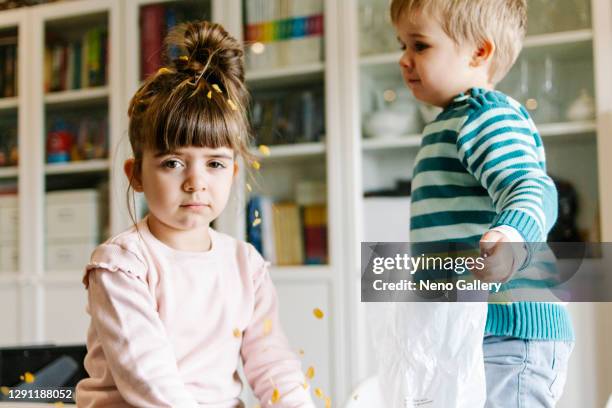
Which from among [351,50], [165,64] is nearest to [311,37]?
[351,50]

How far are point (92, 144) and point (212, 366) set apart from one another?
1.25 m

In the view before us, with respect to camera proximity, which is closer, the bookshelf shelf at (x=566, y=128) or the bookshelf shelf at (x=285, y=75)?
the bookshelf shelf at (x=566, y=128)

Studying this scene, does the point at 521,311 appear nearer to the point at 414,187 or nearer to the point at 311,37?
the point at 414,187

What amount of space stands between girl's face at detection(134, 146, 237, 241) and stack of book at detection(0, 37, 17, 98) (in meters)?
1.36

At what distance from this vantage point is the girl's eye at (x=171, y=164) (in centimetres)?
56

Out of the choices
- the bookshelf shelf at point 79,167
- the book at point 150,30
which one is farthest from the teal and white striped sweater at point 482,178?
the bookshelf shelf at point 79,167

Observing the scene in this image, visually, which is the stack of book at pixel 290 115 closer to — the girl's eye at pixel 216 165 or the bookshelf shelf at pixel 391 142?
the bookshelf shelf at pixel 391 142

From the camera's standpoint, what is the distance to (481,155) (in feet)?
1.74

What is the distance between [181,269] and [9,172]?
1.37 metres

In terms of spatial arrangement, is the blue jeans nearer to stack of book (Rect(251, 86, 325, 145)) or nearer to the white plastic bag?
the white plastic bag

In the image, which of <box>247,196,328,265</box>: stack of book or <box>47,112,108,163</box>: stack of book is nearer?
<box>247,196,328,265</box>: stack of book

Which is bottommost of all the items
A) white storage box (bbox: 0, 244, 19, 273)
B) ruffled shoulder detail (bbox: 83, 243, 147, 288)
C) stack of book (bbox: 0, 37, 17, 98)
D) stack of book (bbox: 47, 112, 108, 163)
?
white storage box (bbox: 0, 244, 19, 273)

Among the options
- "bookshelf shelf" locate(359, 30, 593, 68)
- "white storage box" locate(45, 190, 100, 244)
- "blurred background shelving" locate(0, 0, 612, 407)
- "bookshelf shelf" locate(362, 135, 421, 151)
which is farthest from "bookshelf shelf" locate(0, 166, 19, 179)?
"bookshelf shelf" locate(359, 30, 593, 68)

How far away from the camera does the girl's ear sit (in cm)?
59
